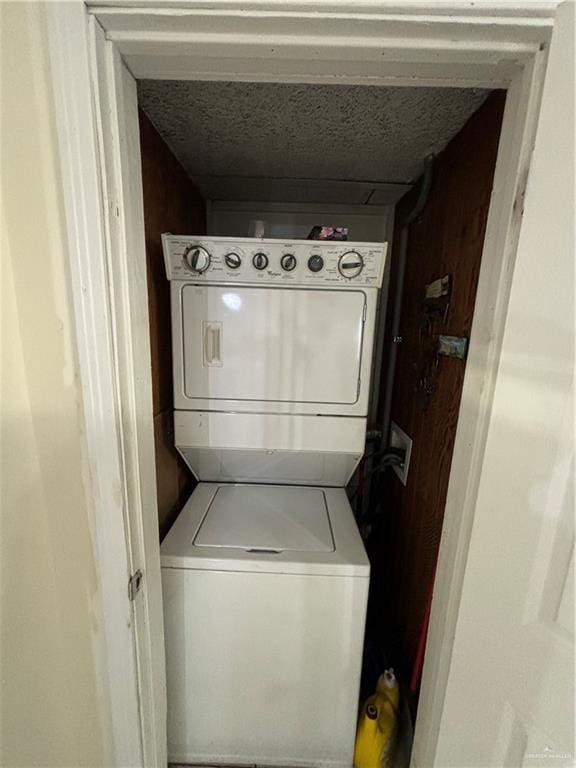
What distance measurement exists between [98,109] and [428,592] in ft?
5.38

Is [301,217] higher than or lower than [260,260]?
higher

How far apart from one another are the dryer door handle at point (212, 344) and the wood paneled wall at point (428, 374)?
850 mm

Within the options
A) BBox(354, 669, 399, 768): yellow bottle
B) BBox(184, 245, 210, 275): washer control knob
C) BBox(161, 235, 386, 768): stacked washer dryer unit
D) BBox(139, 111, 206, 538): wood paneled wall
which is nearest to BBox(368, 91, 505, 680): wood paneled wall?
BBox(354, 669, 399, 768): yellow bottle

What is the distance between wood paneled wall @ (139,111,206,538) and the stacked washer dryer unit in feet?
0.26

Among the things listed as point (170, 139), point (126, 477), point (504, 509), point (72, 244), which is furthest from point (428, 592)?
point (170, 139)

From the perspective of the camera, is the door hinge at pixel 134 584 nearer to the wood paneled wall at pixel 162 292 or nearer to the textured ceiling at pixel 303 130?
the wood paneled wall at pixel 162 292

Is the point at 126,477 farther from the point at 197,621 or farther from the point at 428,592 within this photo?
the point at 428,592

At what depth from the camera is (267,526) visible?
1.20 meters

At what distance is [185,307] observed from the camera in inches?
46.0

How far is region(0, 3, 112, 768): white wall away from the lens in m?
0.54

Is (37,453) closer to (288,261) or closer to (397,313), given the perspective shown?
(288,261)

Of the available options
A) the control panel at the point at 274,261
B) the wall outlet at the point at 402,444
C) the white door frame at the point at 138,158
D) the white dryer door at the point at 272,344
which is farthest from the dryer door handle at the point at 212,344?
the wall outlet at the point at 402,444

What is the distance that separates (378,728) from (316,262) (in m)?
1.71

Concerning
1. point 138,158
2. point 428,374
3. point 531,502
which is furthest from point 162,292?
point 531,502
